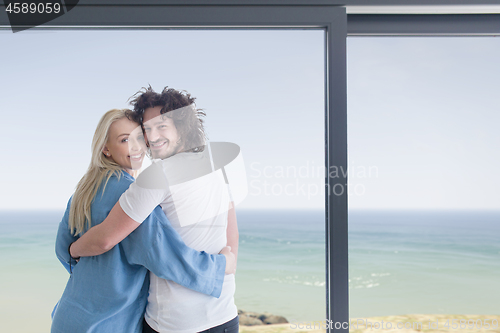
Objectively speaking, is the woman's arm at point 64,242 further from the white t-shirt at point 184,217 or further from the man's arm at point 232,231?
the man's arm at point 232,231

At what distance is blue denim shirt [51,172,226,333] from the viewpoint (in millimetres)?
1014

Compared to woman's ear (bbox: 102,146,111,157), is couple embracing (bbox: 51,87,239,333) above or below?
below

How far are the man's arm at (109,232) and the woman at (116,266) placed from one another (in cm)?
4

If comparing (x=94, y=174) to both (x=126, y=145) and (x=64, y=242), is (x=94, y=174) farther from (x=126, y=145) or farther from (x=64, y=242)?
(x=64, y=242)

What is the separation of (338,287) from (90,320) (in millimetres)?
834

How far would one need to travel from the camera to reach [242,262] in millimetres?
1262

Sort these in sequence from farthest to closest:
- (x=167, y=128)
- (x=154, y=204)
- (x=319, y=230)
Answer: (x=319, y=230) < (x=167, y=128) < (x=154, y=204)

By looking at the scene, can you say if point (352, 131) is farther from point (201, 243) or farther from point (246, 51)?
point (201, 243)

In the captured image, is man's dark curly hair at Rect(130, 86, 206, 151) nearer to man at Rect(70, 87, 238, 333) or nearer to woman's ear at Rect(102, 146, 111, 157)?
man at Rect(70, 87, 238, 333)

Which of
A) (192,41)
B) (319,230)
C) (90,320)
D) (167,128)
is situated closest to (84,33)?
(192,41)

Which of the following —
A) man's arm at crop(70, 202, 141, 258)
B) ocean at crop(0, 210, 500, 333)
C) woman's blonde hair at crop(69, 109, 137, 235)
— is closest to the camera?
man's arm at crop(70, 202, 141, 258)

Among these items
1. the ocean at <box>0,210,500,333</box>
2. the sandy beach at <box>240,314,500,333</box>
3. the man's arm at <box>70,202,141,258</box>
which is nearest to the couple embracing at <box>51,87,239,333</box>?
the man's arm at <box>70,202,141,258</box>

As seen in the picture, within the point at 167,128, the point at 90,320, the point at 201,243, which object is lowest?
the point at 90,320

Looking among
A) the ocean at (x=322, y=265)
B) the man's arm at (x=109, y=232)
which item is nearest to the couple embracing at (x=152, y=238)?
→ the man's arm at (x=109, y=232)
